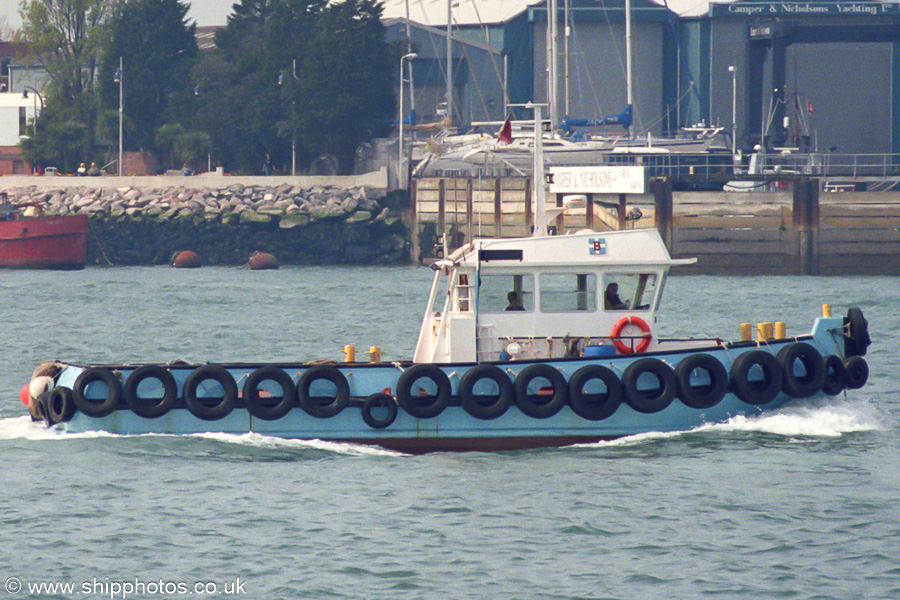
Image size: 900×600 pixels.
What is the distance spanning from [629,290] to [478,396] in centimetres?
223

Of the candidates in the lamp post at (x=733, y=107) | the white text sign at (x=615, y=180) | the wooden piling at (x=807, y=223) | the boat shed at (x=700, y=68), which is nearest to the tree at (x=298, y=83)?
the boat shed at (x=700, y=68)

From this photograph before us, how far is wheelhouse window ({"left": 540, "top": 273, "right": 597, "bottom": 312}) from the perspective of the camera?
607 inches

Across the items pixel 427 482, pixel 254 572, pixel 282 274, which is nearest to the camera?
pixel 254 572

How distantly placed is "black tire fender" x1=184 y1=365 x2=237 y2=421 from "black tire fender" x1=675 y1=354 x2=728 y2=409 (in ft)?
16.5

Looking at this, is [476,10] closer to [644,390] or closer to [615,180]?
[615,180]

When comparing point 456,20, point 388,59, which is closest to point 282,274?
point 388,59

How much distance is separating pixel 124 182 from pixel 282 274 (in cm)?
1353

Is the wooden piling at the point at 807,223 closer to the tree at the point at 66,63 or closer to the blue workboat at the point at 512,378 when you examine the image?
the blue workboat at the point at 512,378

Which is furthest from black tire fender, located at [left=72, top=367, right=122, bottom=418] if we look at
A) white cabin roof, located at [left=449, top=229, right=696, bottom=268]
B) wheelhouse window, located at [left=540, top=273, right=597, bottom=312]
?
wheelhouse window, located at [left=540, top=273, right=597, bottom=312]

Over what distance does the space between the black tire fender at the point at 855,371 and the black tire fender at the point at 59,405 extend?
29.4 ft

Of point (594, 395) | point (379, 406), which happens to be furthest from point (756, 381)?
point (379, 406)

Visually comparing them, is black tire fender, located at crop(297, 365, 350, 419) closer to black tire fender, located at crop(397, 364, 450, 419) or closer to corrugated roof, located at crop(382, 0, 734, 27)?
black tire fender, located at crop(397, 364, 450, 419)

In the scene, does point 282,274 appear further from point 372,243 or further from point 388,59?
point 388,59

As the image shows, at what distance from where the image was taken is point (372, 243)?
55031mm
